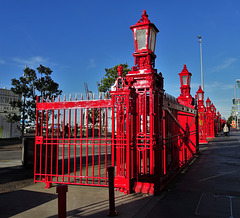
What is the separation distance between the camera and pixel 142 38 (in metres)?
6.08

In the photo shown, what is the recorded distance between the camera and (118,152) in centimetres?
577

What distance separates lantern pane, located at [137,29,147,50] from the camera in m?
6.04

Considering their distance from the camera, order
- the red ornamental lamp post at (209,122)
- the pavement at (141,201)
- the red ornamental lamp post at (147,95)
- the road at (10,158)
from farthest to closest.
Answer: the red ornamental lamp post at (209,122) → the road at (10,158) → the red ornamental lamp post at (147,95) → the pavement at (141,201)

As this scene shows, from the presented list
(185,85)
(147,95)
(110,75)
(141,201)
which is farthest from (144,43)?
(110,75)

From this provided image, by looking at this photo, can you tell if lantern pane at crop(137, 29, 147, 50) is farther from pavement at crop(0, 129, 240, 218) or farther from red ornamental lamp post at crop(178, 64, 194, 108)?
red ornamental lamp post at crop(178, 64, 194, 108)

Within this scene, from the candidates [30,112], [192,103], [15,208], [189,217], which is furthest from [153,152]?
[30,112]

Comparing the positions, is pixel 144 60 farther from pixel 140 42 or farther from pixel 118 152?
pixel 118 152

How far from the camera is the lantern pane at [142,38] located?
6.04m

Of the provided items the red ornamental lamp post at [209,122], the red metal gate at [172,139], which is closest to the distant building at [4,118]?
the red metal gate at [172,139]

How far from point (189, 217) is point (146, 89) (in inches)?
123

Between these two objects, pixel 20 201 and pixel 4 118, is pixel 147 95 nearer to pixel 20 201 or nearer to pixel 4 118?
pixel 20 201

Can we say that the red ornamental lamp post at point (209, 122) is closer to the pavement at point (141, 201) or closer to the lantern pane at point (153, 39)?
the pavement at point (141, 201)

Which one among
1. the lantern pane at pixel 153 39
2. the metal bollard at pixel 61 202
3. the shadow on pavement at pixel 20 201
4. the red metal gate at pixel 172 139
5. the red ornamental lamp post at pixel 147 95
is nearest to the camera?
the metal bollard at pixel 61 202

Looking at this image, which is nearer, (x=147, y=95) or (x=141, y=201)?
(x=141, y=201)
